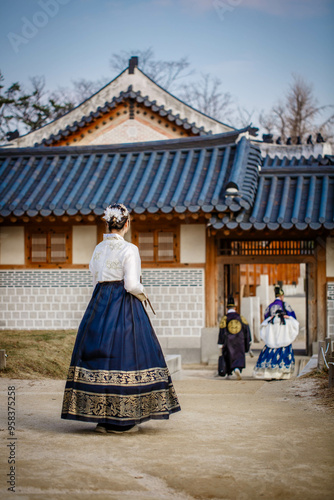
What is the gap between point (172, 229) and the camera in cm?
1503

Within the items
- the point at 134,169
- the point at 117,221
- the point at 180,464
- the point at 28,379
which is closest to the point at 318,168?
the point at 134,169

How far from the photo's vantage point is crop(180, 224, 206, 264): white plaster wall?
48.8 ft

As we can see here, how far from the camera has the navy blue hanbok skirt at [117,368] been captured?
536 centimetres

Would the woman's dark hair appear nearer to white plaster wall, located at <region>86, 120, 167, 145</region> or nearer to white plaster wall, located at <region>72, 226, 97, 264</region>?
white plaster wall, located at <region>72, 226, 97, 264</region>

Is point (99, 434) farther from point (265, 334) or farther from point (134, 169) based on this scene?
point (134, 169)

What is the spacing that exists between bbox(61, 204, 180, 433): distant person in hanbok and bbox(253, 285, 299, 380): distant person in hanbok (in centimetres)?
692

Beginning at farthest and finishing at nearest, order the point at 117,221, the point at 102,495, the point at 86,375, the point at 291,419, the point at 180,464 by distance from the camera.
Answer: the point at 291,419 < the point at 117,221 < the point at 86,375 < the point at 180,464 < the point at 102,495

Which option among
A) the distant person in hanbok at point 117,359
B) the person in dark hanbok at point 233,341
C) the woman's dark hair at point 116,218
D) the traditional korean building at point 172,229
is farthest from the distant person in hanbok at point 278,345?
the woman's dark hair at point 116,218

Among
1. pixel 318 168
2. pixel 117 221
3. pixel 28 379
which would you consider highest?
pixel 318 168

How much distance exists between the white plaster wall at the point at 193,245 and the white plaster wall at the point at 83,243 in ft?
6.78

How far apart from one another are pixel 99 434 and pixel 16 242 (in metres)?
10.6

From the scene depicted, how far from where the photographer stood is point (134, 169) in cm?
1549

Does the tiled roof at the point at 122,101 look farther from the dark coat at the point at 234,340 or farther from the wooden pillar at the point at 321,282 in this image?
the dark coat at the point at 234,340

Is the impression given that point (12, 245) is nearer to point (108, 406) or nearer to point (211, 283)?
point (211, 283)
